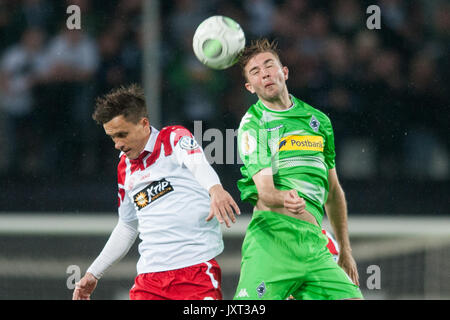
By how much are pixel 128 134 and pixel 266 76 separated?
78 centimetres

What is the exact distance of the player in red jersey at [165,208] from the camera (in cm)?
389

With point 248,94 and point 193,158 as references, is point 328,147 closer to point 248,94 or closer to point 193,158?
point 193,158

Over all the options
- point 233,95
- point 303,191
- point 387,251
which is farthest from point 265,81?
point 233,95

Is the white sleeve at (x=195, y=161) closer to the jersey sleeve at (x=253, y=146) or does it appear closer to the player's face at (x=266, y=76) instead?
the jersey sleeve at (x=253, y=146)

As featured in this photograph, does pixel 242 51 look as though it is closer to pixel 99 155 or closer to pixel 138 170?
pixel 138 170

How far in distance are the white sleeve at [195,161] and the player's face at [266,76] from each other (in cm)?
49

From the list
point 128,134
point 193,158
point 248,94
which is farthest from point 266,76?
point 248,94

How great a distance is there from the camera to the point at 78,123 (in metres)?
7.04

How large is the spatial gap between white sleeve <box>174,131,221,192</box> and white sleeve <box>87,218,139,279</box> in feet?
1.74

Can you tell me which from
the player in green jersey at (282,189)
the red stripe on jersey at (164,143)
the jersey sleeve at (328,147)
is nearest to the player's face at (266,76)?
the player in green jersey at (282,189)

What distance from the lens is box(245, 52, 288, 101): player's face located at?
402cm

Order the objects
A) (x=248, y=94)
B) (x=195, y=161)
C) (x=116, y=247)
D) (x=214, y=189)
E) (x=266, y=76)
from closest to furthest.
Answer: (x=214, y=189), (x=195, y=161), (x=266, y=76), (x=116, y=247), (x=248, y=94)

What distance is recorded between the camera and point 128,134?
Answer: 12.9ft

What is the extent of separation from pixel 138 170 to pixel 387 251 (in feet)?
8.84
